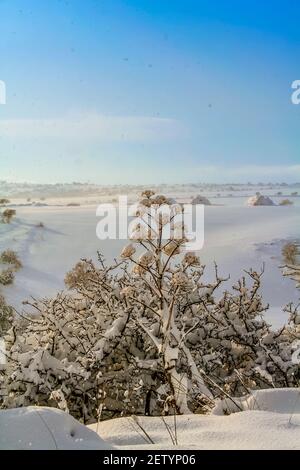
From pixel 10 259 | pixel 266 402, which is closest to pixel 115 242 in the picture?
pixel 10 259

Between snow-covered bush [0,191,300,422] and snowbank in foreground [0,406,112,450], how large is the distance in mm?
1315

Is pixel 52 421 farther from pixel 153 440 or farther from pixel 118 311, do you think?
pixel 118 311

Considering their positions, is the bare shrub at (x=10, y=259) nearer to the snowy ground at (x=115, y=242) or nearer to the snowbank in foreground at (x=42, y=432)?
the snowy ground at (x=115, y=242)

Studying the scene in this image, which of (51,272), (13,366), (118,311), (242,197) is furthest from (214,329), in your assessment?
(242,197)

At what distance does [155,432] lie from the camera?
7.48ft

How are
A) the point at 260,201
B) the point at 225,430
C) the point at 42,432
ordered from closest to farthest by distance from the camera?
the point at 42,432 → the point at 225,430 → the point at 260,201

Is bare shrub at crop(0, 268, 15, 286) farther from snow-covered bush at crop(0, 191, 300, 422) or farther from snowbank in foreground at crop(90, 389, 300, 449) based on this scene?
snowbank in foreground at crop(90, 389, 300, 449)

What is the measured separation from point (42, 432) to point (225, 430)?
714 mm

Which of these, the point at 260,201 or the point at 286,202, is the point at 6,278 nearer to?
the point at 260,201

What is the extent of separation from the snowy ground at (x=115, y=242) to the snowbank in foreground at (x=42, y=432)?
13394mm

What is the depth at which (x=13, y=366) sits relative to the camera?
12.7 ft

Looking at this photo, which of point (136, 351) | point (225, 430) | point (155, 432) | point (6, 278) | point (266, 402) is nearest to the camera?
point (225, 430)

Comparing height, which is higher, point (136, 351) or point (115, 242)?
point (136, 351)

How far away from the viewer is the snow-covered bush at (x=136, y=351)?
372 cm
